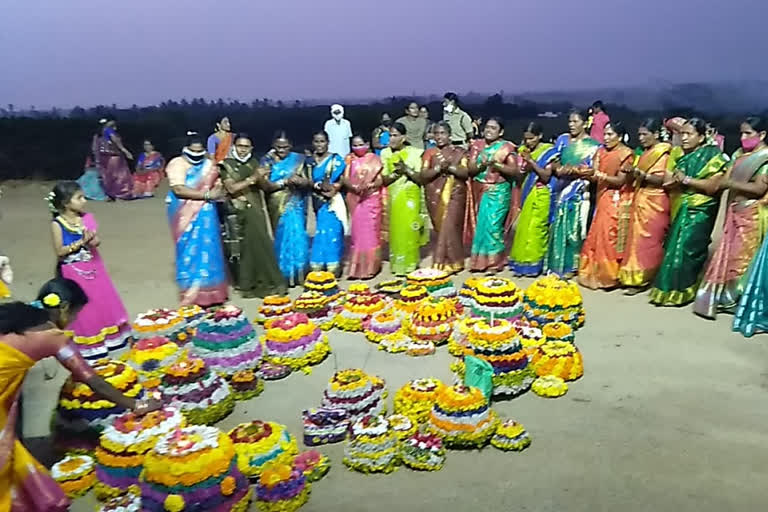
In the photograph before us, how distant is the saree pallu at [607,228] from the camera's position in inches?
276

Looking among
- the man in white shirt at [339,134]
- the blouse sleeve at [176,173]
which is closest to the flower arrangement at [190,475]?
the blouse sleeve at [176,173]

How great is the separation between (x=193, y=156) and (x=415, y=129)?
477 cm

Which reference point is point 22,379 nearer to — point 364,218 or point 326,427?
point 326,427

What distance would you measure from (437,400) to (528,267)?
3730mm

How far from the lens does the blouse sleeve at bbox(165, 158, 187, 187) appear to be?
21.0 feet

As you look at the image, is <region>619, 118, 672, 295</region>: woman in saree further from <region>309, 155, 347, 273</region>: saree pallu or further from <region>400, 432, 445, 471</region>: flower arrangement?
<region>400, 432, 445, 471</region>: flower arrangement

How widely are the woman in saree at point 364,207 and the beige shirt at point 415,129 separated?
8.94 ft

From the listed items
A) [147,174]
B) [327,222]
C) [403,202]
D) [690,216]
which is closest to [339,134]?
[403,202]

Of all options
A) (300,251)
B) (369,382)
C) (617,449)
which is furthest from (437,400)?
(300,251)

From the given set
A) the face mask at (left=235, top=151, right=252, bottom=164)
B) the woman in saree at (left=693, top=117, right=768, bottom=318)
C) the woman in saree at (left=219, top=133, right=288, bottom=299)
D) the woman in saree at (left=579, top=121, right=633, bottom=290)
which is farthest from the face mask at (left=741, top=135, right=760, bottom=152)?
the face mask at (left=235, top=151, right=252, bottom=164)

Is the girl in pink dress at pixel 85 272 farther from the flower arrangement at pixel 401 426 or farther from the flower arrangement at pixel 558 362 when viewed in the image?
the flower arrangement at pixel 558 362

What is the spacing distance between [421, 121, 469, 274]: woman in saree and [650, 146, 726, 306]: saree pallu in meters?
2.30

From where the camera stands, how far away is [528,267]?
7.71m

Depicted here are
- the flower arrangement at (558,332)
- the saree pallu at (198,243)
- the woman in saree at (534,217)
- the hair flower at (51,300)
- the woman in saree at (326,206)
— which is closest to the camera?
the hair flower at (51,300)
